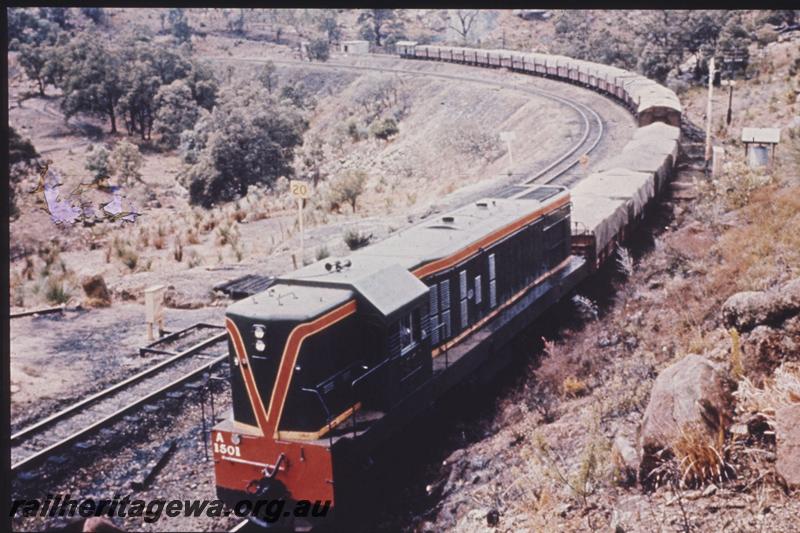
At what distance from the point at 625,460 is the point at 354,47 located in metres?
21.3

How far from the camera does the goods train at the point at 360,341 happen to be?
6531 millimetres

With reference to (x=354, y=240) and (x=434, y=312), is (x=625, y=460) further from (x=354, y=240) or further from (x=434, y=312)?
(x=354, y=240)

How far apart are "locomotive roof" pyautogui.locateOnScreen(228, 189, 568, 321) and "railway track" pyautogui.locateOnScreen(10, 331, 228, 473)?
4.20 ft

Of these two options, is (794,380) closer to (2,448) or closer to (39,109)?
(2,448)

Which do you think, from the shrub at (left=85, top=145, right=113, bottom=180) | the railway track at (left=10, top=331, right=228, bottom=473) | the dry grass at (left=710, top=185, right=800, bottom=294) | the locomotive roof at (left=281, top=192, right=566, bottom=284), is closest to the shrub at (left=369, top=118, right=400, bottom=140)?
the locomotive roof at (left=281, top=192, right=566, bottom=284)

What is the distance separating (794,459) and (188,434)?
5.80m

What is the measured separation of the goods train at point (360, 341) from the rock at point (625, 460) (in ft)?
6.37

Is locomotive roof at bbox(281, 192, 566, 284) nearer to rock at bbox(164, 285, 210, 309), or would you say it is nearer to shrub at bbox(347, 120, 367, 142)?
rock at bbox(164, 285, 210, 309)

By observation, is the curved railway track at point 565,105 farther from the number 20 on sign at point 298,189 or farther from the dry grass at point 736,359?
the dry grass at point 736,359

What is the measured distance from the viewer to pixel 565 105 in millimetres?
26922

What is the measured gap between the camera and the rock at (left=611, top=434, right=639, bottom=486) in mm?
6234

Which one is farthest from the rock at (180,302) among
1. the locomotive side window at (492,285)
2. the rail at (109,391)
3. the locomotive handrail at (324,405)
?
the locomotive handrail at (324,405)

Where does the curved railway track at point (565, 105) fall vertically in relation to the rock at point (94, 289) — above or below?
above

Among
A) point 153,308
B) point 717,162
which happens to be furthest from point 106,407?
point 717,162
